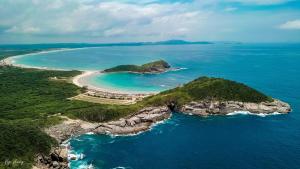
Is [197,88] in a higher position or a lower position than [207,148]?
higher

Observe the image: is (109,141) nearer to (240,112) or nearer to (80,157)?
(80,157)

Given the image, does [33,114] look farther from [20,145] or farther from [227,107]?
[227,107]

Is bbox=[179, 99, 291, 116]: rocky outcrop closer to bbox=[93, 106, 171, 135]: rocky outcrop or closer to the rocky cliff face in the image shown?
the rocky cliff face

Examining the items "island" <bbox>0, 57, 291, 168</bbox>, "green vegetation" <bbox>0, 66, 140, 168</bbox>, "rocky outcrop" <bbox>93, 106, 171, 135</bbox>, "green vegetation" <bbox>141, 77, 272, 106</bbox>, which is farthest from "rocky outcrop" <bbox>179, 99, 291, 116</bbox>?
"green vegetation" <bbox>0, 66, 140, 168</bbox>

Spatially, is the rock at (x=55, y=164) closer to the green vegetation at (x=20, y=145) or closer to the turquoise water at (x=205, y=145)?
the green vegetation at (x=20, y=145)

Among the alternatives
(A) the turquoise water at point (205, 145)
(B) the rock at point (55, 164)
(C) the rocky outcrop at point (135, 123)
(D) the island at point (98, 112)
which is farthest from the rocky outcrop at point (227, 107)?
(B) the rock at point (55, 164)

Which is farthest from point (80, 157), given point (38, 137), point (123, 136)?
point (123, 136)
